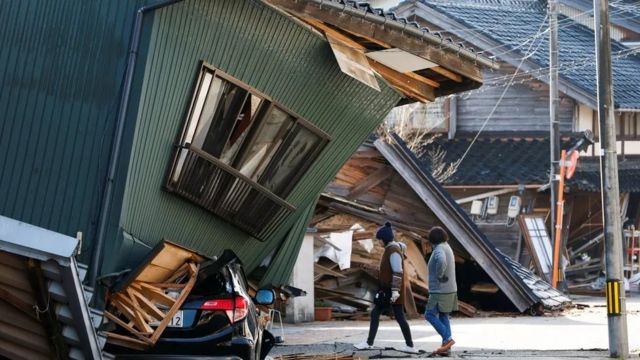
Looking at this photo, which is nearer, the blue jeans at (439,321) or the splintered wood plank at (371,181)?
the blue jeans at (439,321)

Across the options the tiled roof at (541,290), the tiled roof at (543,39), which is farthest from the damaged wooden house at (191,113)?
the tiled roof at (543,39)

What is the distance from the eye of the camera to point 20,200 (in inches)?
389

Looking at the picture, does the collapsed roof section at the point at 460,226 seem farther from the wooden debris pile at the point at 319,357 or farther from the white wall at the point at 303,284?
the wooden debris pile at the point at 319,357

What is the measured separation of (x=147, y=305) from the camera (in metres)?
9.65

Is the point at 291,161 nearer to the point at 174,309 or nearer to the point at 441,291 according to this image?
the point at 441,291

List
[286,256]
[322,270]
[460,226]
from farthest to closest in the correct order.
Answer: [460,226]
[322,270]
[286,256]

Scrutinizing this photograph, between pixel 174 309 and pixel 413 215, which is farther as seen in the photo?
pixel 413 215

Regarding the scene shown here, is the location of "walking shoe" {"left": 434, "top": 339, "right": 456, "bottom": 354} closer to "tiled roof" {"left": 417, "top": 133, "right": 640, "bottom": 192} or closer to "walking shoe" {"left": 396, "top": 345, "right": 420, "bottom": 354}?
"walking shoe" {"left": 396, "top": 345, "right": 420, "bottom": 354}

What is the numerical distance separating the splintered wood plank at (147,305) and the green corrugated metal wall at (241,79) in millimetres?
712

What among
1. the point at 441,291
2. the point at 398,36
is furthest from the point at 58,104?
the point at 441,291

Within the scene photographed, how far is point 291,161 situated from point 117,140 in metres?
2.84

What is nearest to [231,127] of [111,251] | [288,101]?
[288,101]

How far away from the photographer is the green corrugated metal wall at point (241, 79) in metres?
10.6

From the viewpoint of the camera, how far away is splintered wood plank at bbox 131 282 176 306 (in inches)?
379
